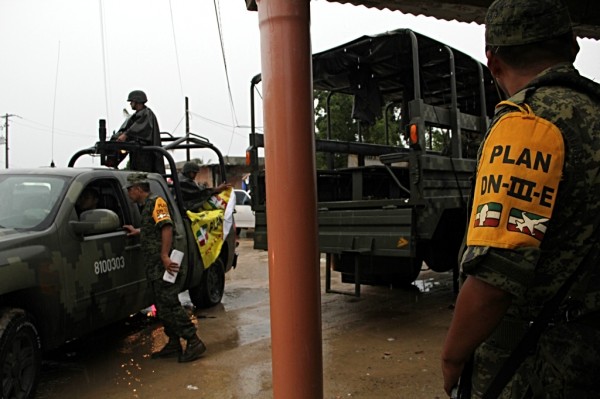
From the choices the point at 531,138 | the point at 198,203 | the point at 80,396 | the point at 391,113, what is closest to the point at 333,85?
the point at 391,113

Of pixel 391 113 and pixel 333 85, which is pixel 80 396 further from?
pixel 391 113

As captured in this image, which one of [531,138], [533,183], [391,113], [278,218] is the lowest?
[278,218]

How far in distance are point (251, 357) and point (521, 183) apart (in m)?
4.05

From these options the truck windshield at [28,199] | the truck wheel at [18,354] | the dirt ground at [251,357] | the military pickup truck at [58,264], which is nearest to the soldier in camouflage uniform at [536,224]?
the dirt ground at [251,357]

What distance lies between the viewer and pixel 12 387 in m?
3.52

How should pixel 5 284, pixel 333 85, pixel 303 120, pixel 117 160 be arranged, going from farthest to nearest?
pixel 333 85
pixel 117 160
pixel 5 284
pixel 303 120

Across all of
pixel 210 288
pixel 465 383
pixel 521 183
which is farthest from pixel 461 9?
pixel 210 288

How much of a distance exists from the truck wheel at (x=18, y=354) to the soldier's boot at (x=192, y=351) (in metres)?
1.35

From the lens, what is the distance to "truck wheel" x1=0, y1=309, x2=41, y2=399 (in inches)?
136

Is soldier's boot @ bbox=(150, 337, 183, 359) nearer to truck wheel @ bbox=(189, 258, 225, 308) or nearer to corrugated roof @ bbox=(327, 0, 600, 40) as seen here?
truck wheel @ bbox=(189, 258, 225, 308)

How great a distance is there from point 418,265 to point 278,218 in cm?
554

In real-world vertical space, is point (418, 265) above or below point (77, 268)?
below

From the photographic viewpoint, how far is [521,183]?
128 cm

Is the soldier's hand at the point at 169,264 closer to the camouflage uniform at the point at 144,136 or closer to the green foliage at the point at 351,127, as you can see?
the camouflage uniform at the point at 144,136
